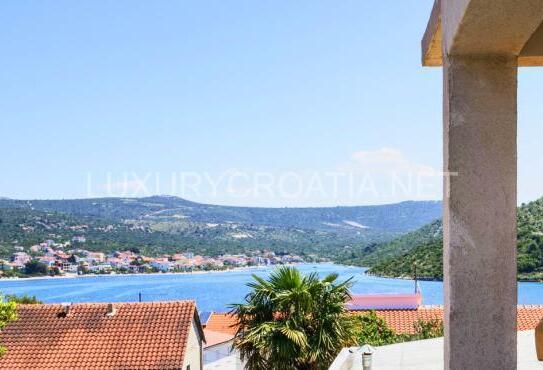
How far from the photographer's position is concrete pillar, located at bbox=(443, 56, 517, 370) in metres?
2.79

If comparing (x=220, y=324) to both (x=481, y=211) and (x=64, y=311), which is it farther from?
(x=481, y=211)

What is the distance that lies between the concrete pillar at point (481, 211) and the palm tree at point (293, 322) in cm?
856

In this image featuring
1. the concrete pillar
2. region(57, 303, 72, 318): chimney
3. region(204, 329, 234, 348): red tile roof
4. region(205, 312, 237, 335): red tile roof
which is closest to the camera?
the concrete pillar

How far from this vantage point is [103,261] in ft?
486

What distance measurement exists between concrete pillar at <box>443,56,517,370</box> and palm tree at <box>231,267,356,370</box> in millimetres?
8562

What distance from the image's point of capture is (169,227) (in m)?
180

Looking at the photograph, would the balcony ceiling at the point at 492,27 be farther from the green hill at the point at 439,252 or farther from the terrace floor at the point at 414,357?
the green hill at the point at 439,252

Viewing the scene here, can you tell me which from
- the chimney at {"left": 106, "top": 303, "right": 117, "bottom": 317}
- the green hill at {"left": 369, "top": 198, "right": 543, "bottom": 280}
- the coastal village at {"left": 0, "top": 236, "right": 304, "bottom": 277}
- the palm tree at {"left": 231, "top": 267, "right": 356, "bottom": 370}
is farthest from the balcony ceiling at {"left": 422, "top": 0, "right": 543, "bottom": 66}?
the coastal village at {"left": 0, "top": 236, "right": 304, "bottom": 277}

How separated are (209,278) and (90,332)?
128m

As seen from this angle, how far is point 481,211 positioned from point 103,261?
15096cm

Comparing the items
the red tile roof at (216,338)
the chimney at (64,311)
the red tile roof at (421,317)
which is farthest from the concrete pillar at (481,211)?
the red tile roof at (216,338)

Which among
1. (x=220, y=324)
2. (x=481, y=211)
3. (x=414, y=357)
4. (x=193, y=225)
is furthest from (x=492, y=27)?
(x=193, y=225)

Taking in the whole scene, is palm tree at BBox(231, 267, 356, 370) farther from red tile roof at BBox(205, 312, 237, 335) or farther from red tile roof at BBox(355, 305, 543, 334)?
red tile roof at BBox(205, 312, 237, 335)

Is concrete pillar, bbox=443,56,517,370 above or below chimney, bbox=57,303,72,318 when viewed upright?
above
